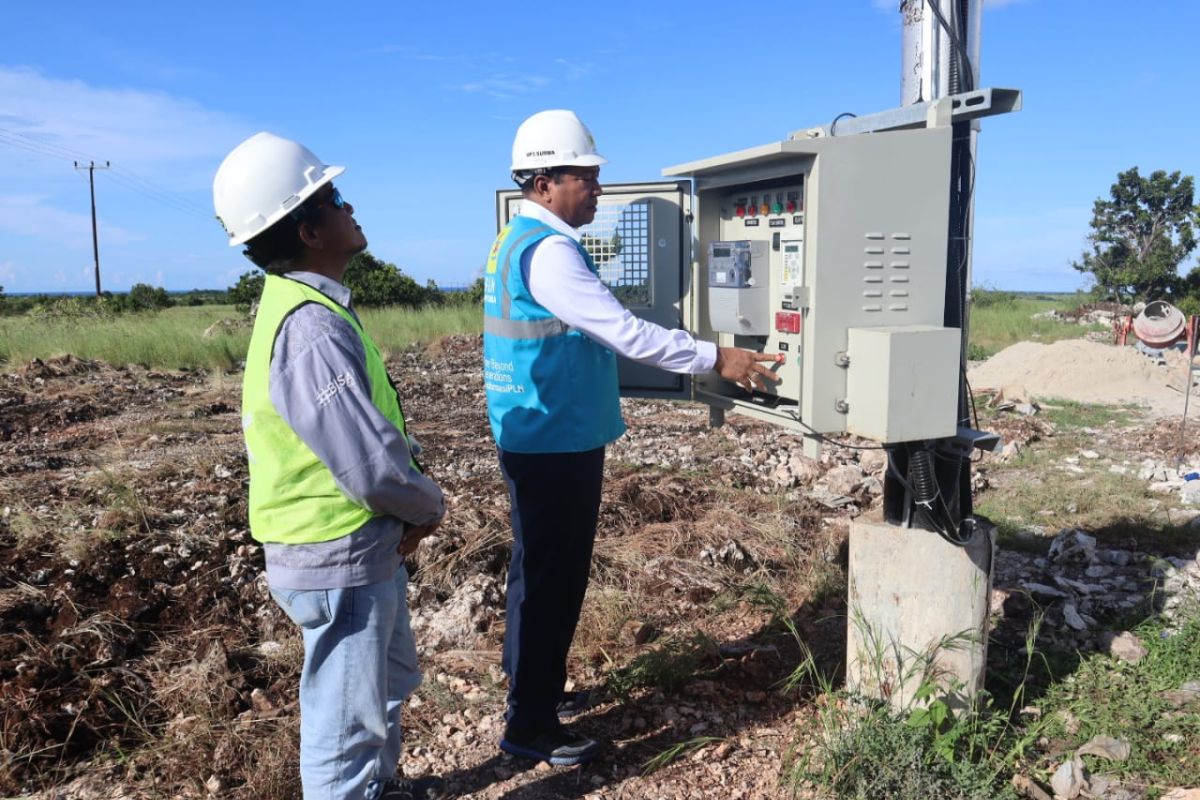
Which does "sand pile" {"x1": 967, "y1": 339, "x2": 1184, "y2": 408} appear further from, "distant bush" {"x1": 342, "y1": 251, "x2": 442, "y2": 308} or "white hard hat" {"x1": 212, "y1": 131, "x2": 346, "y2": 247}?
"distant bush" {"x1": 342, "y1": 251, "x2": 442, "y2": 308}

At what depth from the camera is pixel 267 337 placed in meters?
1.94

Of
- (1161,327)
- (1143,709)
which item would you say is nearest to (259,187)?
(1143,709)

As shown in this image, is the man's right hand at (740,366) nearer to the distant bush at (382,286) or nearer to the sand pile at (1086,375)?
the sand pile at (1086,375)

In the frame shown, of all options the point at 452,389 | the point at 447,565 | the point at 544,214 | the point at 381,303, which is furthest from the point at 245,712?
the point at 381,303

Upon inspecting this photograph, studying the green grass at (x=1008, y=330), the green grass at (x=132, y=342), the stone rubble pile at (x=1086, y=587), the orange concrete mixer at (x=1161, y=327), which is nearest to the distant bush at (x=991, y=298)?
the green grass at (x=1008, y=330)

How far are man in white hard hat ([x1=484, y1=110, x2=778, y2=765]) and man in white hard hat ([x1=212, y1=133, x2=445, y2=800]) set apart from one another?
22.6 inches

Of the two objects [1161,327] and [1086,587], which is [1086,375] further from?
[1086,587]

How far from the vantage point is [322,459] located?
6.23ft

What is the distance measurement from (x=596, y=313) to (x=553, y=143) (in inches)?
22.7

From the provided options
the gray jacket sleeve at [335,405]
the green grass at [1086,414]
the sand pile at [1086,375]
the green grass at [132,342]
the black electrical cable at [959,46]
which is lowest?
the green grass at [1086,414]

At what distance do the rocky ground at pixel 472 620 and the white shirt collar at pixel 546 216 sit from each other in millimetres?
1641

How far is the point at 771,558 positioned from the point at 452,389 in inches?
271

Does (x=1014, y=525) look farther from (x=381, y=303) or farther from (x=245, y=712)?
(x=381, y=303)

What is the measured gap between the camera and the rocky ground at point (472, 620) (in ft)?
9.25
